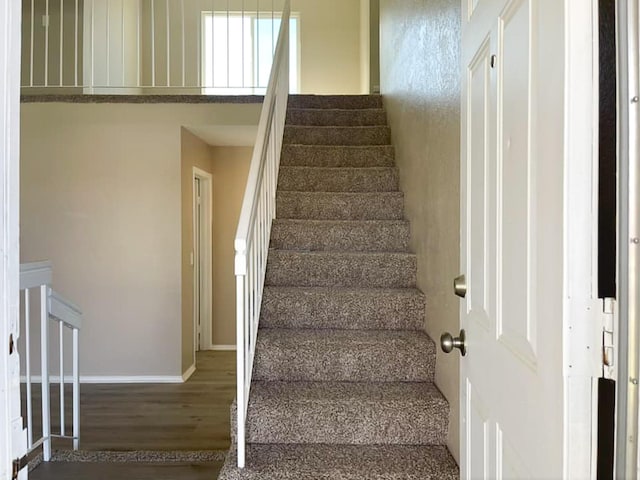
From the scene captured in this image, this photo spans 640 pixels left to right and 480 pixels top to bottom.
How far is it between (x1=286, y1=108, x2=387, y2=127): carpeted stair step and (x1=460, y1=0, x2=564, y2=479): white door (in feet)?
9.57

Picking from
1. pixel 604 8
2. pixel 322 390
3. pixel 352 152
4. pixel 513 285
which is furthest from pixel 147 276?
pixel 604 8

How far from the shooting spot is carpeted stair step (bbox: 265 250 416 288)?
2773 millimetres

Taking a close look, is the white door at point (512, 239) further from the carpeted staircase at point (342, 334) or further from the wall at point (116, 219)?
the wall at point (116, 219)

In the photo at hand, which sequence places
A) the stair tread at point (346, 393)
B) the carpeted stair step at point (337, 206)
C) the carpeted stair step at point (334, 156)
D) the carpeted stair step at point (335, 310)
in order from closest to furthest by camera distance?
the stair tread at point (346, 393) < the carpeted stair step at point (335, 310) < the carpeted stair step at point (337, 206) < the carpeted stair step at point (334, 156)

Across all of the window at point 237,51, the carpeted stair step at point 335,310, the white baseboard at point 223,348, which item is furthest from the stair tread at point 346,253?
the window at point 237,51

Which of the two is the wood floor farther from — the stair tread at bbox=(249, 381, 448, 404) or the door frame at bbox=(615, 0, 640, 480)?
the door frame at bbox=(615, 0, 640, 480)

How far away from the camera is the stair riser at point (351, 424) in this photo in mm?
1961

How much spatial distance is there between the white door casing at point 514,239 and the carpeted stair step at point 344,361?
1021 millimetres

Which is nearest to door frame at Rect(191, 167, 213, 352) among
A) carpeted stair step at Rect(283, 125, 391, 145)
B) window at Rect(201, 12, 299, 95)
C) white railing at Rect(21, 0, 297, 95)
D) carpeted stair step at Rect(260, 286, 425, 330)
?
white railing at Rect(21, 0, 297, 95)

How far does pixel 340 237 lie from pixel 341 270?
298 mm

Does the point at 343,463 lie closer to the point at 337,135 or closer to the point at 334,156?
the point at 334,156

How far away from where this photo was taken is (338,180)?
11.3 feet

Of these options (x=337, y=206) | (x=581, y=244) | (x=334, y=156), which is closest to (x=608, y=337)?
(x=581, y=244)

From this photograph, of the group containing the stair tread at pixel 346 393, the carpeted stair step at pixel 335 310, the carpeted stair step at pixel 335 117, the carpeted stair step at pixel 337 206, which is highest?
the carpeted stair step at pixel 335 117
